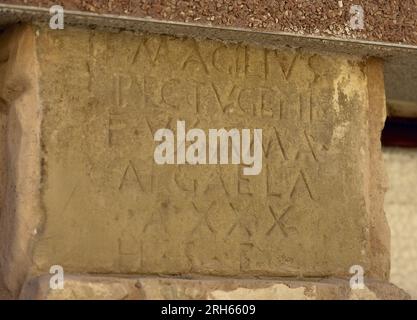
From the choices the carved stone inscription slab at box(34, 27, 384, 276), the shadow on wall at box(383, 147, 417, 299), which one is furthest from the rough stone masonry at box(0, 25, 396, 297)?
the shadow on wall at box(383, 147, 417, 299)

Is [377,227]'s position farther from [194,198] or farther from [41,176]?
[41,176]

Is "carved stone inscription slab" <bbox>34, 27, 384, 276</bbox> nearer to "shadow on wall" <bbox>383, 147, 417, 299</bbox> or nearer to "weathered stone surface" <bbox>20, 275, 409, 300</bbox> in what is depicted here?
"weathered stone surface" <bbox>20, 275, 409, 300</bbox>

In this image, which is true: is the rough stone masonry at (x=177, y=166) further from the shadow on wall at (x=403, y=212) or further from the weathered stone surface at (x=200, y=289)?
Result: the shadow on wall at (x=403, y=212)

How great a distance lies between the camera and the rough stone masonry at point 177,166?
3398 mm

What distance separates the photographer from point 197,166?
3584 mm

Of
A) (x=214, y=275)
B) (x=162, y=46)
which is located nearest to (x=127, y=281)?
(x=214, y=275)

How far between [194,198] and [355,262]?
606 mm

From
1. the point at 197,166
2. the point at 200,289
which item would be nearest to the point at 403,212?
the point at 197,166

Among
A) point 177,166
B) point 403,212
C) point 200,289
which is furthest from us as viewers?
point 403,212

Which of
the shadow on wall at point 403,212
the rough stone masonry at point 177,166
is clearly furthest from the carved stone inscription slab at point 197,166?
the shadow on wall at point 403,212

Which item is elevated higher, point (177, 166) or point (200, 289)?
point (177, 166)

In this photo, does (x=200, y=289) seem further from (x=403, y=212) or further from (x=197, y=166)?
(x=403, y=212)

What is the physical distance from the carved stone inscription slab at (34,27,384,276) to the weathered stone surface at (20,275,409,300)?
89 millimetres

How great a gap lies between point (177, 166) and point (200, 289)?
38 cm
